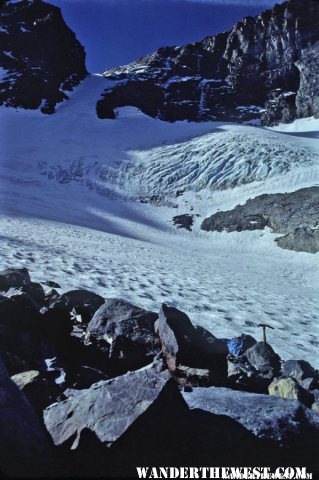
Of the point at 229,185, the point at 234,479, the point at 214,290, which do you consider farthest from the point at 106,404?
the point at 229,185

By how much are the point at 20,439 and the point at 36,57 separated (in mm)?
112441

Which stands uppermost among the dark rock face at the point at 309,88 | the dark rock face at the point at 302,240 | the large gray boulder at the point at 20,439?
the dark rock face at the point at 309,88

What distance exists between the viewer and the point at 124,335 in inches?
188

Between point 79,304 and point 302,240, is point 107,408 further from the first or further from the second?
point 302,240

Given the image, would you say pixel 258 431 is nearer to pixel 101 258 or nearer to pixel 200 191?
pixel 101 258

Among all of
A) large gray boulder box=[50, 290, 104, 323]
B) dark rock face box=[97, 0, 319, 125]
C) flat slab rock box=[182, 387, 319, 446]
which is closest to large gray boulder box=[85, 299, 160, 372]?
large gray boulder box=[50, 290, 104, 323]

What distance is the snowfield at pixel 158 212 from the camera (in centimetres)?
945

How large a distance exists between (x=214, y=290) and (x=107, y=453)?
906 centimetres

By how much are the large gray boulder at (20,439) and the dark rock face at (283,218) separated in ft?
80.9

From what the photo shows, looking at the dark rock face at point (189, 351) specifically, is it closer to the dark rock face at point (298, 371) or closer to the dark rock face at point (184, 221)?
the dark rock face at point (298, 371)

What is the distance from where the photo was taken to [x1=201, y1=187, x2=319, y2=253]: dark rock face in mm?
26781

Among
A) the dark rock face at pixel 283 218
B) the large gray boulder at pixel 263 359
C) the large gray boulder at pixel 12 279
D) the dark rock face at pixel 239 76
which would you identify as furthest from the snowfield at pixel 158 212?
the dark rock face at pixel 239 76

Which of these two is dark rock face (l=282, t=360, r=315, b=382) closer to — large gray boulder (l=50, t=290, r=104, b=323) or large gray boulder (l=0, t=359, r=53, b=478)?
large gray boulder (l=50, t=290, r=104, b=323)

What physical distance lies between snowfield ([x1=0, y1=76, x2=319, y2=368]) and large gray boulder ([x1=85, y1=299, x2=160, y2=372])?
2.44m
